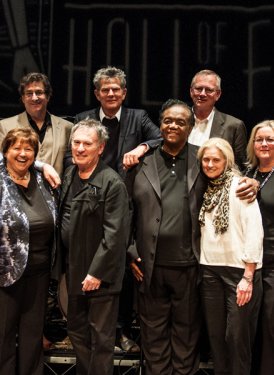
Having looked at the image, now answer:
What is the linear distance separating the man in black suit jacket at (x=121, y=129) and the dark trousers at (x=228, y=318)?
0.65m

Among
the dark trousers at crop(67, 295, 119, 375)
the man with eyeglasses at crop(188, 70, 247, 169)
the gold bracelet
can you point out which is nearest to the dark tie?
the man with eyeglasses at crop(188, 70, 247, 169)

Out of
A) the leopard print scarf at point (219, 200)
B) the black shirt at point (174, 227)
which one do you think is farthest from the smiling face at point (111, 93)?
the leopard print scarf at point (219, 200)

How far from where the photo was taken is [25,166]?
9.52ft

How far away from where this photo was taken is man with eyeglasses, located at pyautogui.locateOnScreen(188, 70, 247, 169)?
341 cm

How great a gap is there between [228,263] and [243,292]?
17 cm

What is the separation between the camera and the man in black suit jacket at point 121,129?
A: 3.40 meters

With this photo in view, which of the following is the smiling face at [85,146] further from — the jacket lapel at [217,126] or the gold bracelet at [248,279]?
the gold bracelet at [248,279]

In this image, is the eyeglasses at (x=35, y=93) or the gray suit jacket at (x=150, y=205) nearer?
the gray suit jacket at (x=150, y=205)

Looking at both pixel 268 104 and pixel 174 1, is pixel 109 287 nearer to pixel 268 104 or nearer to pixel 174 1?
pixel 268 104

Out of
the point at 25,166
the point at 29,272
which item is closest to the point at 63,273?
the point at 29,272

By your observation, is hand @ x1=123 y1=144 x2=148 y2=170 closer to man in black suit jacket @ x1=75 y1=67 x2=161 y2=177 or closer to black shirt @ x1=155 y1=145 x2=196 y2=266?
black shirt @ x1=155 y1=145 x2=196 y2=266

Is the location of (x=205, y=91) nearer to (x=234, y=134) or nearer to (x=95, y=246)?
(x=234, y=134)

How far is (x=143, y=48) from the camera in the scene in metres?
4.27

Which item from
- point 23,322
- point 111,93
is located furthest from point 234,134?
point 23,322
